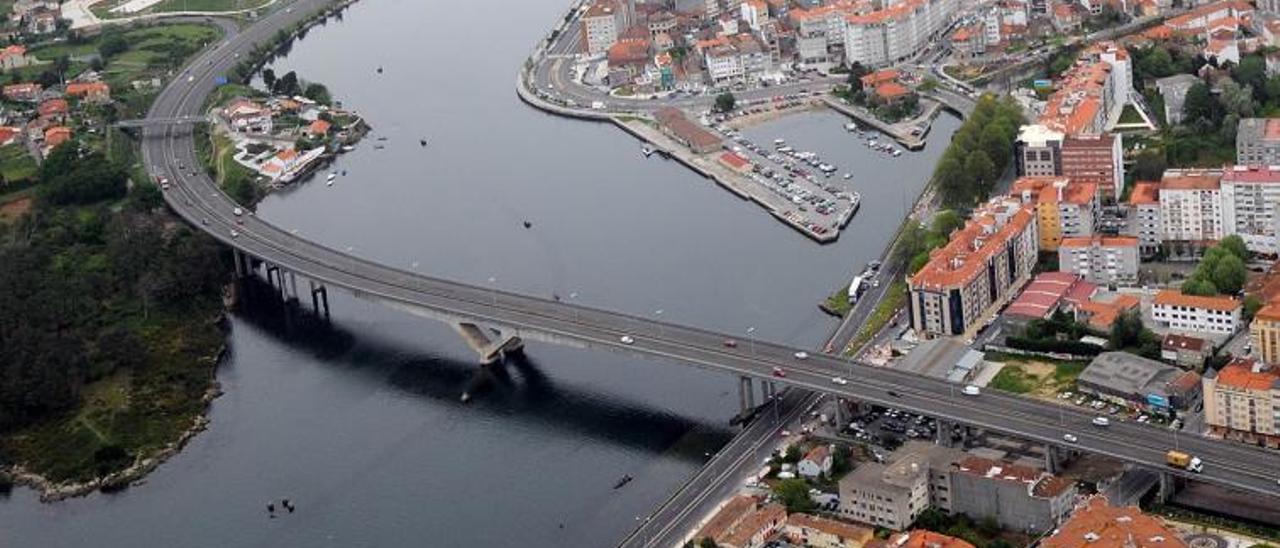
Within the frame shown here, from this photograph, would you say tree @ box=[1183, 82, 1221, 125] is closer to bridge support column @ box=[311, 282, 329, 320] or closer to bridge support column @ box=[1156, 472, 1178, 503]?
bridge support column @ box=[1156, 472, 1178, 503]

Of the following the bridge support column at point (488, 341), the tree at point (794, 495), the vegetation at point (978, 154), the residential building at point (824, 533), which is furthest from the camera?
the vegetation at point (978, 154)

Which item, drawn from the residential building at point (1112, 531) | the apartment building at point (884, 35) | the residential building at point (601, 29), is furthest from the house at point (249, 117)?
the residential building at point (1112, 531)

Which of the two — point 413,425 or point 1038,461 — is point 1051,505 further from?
point 413,425

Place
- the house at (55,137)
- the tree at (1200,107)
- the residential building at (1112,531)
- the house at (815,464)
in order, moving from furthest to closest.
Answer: the house at (55,137)
the tree at (1200,107)
the house at (815,464)
the residential building at (1112,531)

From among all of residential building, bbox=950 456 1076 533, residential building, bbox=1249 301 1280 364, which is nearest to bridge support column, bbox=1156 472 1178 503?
residential building, bbox=950 456 1076 533

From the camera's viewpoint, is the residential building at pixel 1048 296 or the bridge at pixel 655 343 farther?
the residential building at pixel 1048 296

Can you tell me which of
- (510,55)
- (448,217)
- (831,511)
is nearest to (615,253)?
(448,217)

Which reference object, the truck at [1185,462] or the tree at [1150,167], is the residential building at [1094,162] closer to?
the tree at [1150,167]

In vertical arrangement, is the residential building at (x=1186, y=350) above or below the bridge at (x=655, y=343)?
below
